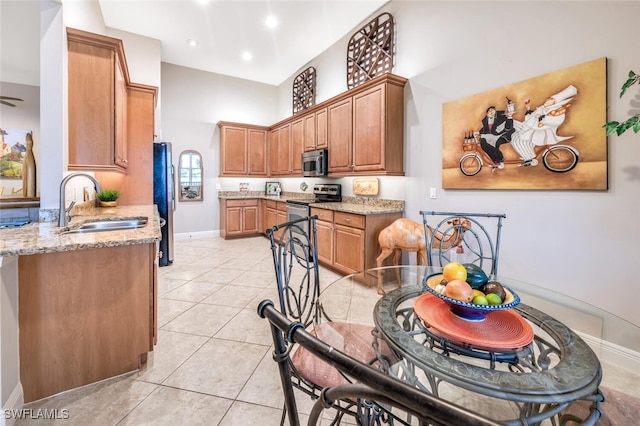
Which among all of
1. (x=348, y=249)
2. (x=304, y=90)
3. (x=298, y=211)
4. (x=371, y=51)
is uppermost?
(x=304, y=90)

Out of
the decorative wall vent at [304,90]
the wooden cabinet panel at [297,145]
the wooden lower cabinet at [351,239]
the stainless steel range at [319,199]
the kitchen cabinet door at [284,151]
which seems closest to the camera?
the wooden lower cabinet at [351,239]

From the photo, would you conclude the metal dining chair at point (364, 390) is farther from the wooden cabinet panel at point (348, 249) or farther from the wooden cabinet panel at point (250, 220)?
the wooden cabinet panel at point (250, 220)

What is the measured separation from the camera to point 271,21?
4.24 m

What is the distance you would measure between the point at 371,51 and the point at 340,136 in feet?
4.12

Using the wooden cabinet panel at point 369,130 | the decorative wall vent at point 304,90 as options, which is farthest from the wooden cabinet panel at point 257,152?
the wooden cabinet panel at point 369,130

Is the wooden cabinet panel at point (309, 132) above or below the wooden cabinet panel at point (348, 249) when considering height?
above

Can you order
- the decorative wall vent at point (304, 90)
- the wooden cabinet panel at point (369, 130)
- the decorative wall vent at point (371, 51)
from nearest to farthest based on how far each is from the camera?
1. the wooden cabinet panel at point (369, 130)
2. the decorative wall vent at point (371, 51)
3. the decorative wall vent at point (304, 90)

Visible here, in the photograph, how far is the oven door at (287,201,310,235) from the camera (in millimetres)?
4465

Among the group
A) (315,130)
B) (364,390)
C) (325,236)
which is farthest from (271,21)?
(364,390)

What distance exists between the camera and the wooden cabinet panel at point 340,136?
157 inches

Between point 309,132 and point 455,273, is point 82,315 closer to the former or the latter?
point 455,273

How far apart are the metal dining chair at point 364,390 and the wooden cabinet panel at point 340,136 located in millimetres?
3537

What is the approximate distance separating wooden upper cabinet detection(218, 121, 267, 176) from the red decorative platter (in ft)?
18.5

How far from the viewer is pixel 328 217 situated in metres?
3.96
